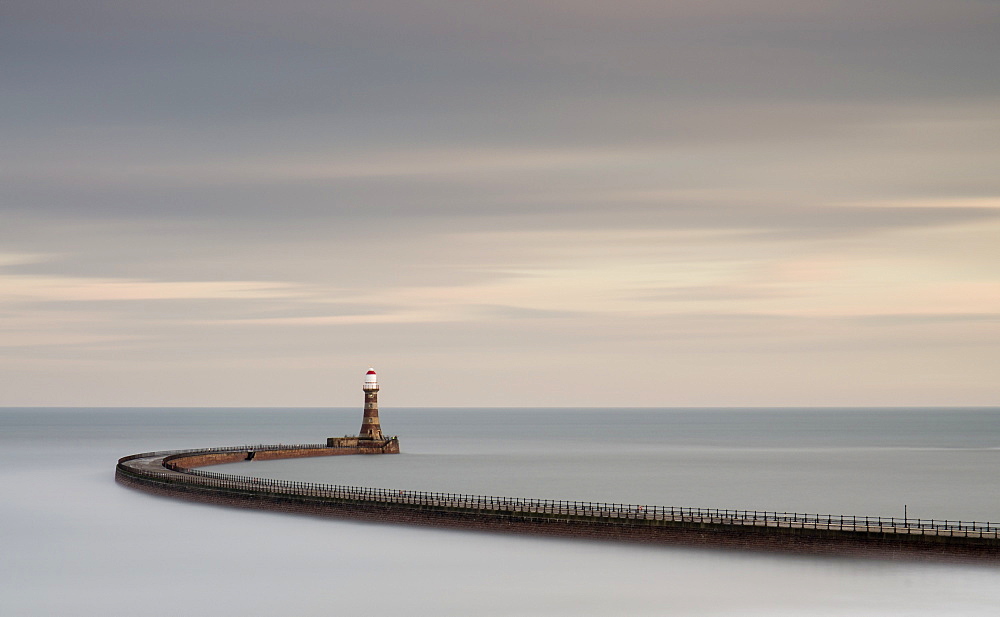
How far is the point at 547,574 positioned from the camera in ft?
179

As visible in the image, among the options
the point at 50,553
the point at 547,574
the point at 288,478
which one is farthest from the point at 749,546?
the point at 288,478

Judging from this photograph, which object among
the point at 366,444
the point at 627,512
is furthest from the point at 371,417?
the point at 627,512

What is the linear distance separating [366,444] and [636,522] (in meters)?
78.8

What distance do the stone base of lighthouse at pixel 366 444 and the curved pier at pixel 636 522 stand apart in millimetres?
44266

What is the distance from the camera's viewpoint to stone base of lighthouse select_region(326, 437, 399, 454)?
449 feet

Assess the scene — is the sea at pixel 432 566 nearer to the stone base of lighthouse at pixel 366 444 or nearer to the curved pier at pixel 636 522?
the curved pier at pixel 636 522

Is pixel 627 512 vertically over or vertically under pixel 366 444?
under

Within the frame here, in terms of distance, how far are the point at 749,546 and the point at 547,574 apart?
9857 mm

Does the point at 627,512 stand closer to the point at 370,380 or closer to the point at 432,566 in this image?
the point at 432,566

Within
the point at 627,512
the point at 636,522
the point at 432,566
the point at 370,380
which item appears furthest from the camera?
the point at 370,380

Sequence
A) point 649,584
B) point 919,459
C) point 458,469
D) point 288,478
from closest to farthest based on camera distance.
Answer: point 649,584 → point 288,478 → point 458,469 → point 919,459

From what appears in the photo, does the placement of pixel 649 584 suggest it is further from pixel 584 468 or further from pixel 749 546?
pixel 584 468

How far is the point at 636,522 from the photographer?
61.4 metres

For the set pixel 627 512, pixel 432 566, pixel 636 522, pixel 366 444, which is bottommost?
pixel 432 566
